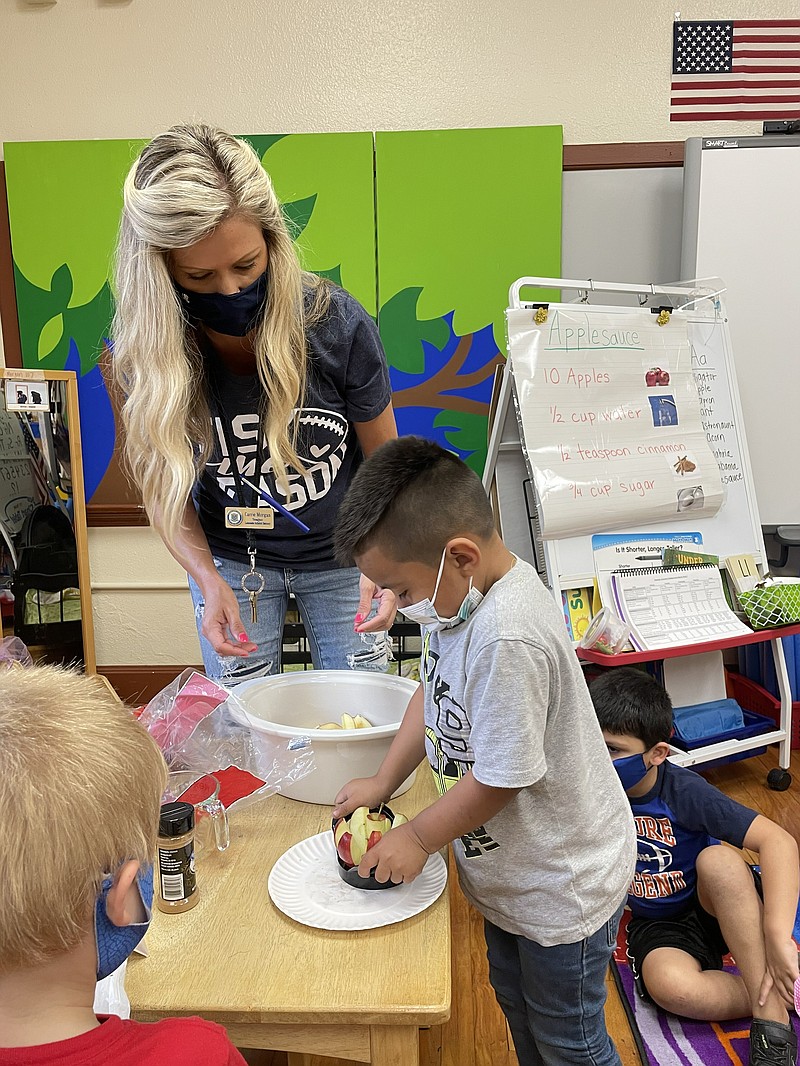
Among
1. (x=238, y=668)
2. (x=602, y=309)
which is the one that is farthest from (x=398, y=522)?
(x=602, y=309)

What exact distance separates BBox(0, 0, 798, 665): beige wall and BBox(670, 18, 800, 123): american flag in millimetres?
39

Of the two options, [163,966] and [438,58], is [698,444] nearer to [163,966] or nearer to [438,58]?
[438,58]

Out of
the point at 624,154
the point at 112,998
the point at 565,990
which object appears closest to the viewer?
the point at 112,998

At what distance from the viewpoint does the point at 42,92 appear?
2.90 meters

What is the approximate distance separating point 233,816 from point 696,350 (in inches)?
80.4

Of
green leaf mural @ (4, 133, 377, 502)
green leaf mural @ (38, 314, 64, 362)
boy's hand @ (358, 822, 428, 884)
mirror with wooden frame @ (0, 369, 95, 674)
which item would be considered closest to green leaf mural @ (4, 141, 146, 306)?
green leaf mural @ (4, 133, 377, 502)

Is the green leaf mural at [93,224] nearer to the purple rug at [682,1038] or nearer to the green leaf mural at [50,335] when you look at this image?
the green leaf mural at [50,335]

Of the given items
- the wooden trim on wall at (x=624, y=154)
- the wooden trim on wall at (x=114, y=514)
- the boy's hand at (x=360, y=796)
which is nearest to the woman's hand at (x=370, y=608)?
the boy's hand at (x=360, y=796)

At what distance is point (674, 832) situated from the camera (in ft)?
5.07

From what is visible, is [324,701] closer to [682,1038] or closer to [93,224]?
[682,1038]

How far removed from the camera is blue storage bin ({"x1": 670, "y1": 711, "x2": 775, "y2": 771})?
2428 mm

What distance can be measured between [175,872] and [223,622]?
1.60ft

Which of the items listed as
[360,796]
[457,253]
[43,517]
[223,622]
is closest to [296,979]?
[360,796]

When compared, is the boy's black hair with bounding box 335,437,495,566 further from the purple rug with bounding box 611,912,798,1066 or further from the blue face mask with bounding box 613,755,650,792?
the purple rug with bounding box 611,912,798,1066
